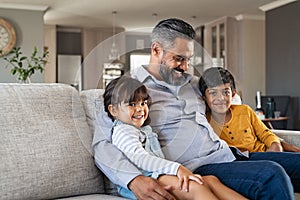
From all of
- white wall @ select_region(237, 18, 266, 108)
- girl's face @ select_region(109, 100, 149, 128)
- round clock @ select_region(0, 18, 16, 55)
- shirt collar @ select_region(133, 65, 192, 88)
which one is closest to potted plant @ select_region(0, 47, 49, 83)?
round clock @ select_region(0, 18, 16, 55)

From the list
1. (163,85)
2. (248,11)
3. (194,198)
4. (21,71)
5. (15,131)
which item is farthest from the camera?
(248,11)

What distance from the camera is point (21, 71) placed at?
384 cm

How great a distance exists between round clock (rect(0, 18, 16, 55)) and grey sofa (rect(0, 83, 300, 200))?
5085 millimetres

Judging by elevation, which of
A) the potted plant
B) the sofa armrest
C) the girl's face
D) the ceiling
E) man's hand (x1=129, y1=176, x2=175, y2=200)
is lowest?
man's hand (x1=129, y1=176, x2=175, y2=200)

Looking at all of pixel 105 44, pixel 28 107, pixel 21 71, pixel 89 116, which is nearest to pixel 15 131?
pixel 28 107

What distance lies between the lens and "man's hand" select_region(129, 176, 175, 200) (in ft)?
4.17

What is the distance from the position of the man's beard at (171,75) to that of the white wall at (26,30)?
5.16 m

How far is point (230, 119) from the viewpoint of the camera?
183 cm

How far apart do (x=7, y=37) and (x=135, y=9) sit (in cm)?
204

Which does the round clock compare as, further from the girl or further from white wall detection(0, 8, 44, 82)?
the girl

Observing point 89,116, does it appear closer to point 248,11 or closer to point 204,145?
point 204,145

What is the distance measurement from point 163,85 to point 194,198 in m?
0.50

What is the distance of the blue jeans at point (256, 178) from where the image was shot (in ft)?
4.05

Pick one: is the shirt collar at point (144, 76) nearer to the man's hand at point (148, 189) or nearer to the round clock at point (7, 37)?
the man's hand at point (148, 189)
